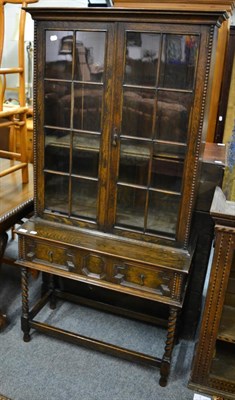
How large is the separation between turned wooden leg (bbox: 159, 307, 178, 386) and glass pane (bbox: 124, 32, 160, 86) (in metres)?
1.02

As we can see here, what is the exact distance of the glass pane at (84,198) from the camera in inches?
70.7

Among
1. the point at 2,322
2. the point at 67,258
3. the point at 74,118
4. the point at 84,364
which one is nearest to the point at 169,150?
the point at 74,118

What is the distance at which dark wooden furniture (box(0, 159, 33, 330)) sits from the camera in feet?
6.76

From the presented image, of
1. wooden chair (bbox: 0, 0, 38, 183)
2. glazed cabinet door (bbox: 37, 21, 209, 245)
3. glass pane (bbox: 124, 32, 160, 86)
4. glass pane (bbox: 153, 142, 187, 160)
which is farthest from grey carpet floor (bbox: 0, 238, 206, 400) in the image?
glass pane (bbox: 124, 32, 160, 86)

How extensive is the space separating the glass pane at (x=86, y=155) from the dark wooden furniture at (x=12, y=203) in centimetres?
53

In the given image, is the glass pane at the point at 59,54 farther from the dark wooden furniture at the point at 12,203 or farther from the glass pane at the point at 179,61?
the dark wooden furniture at the point at 12,203

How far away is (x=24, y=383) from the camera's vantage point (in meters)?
1.78

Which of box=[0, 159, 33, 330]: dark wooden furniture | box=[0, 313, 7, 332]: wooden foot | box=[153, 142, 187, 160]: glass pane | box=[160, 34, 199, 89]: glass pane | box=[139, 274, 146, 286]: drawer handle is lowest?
box=[0, 313, 7, 332]: wooden foot

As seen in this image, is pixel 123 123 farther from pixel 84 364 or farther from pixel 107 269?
pixel 84 364

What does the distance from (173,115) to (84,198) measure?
0.60m

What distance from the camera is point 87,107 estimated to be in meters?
1.67

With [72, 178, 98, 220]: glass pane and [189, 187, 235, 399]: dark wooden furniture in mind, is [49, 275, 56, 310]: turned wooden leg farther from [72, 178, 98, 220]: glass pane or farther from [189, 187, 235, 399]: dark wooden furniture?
[189, 187, 235, 399]: dark wooden furniture

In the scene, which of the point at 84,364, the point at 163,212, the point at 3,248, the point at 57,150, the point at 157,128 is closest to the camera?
the point at 157,128

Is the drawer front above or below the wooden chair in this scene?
below
